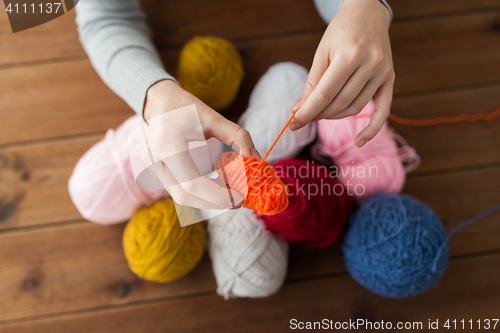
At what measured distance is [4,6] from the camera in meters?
0.84

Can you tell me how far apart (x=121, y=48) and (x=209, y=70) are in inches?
6.8

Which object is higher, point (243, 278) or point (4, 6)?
point (4, 6)

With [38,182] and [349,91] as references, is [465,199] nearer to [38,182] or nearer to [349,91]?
[349,91]

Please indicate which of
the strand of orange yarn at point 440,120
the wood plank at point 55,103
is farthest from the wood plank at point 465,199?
the wood plank at point 55,103

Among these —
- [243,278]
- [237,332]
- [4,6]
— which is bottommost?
[237,332]

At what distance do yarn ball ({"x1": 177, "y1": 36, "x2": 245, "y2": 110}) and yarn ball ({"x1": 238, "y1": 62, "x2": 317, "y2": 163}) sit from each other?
0.07m

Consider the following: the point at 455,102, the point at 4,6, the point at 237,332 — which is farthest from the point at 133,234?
the point at 455,102

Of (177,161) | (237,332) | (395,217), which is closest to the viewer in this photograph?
(177,161)

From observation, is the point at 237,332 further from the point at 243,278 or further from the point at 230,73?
the point at 230,73

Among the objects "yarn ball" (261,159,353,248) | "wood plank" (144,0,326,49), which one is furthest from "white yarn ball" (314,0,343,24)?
"yarn ball" (261,159,353,248)

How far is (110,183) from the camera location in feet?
2.14

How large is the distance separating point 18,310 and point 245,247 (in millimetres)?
565

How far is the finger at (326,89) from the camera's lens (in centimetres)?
45

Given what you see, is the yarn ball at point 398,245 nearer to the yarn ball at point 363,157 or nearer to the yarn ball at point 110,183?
the yarn ball at point 363,157
